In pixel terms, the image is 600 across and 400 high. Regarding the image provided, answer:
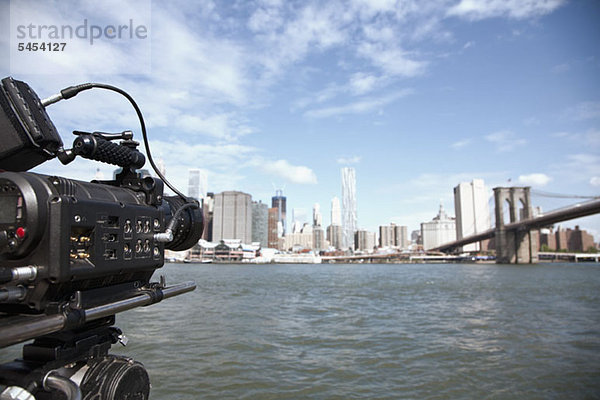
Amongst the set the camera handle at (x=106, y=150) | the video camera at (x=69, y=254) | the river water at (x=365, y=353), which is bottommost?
the river water at (x=365, y=353)

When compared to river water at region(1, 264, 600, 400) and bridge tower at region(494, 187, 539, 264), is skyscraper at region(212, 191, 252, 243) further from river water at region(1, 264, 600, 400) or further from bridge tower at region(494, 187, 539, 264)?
river water at region(1, 264, 600, 400)

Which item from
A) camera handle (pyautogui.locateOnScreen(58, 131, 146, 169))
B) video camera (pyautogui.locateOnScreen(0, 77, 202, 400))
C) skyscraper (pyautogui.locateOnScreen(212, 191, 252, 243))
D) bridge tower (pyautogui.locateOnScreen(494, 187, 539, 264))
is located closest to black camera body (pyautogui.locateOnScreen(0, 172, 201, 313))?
video camera (pyautogui.locateOnScreen(0, 77, 202, 400))

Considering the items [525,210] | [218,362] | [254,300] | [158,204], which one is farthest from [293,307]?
[525,210]

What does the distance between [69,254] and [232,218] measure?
107 metres

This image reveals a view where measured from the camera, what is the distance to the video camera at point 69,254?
1.02 metres

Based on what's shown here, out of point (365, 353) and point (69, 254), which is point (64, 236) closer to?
point (69, 254)

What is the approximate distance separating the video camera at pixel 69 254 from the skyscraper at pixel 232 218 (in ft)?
344

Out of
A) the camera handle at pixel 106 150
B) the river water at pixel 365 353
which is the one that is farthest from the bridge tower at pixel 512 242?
the camera handle at pixel 106 150

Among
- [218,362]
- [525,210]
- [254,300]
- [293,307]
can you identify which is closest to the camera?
[218,362]

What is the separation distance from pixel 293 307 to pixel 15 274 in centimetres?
1201

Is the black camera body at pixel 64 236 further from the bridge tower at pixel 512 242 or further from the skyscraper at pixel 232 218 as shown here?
the skyscraper at pixel 232 218

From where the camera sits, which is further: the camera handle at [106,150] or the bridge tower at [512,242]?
the bridge tower at [512,242]

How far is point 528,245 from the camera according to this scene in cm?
5450

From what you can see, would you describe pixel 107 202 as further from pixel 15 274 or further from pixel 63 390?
pixel 63 390
